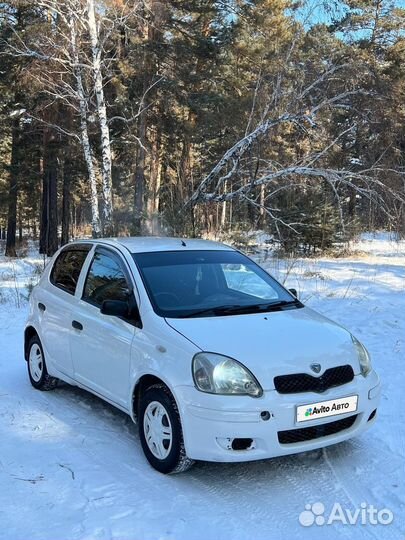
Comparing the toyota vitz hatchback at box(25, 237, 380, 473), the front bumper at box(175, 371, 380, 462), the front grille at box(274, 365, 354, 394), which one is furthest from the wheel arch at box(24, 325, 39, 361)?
the front grille at box(274, 365, 354, 394)

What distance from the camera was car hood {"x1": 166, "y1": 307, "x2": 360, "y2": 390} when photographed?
378 cm

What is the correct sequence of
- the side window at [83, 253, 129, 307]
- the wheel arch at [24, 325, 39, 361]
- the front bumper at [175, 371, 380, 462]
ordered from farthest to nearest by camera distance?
the wheel arch at [24, 325, 39, 361] → the side window at [83, 253, 129, 307] → the front bumper at [175, 371, 380, 462]

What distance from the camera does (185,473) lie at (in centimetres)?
405

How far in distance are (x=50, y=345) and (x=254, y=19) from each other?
63.9 feet

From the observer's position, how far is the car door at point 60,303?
544 centimetres

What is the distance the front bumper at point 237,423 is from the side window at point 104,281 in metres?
1.37

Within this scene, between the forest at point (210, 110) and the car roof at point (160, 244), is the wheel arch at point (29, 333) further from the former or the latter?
the forest at point (210, 110)

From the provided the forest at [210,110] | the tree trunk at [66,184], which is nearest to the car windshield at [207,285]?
the forest at [210,110]

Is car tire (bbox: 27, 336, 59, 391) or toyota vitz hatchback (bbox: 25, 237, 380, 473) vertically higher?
toyota vitz hatchback (bbox: 25, 237, 380, 473)

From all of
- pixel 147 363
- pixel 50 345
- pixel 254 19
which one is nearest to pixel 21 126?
pixel 254 19

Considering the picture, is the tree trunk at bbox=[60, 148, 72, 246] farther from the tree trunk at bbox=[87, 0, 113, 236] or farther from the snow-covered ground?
the snow-covered ground

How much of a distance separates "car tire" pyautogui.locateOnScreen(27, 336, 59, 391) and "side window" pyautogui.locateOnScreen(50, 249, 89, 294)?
0.74 m

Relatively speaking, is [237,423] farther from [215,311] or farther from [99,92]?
[99,92]

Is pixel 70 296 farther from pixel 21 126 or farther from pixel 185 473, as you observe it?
pixel 21 126
